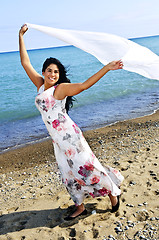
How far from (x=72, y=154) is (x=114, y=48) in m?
1.61

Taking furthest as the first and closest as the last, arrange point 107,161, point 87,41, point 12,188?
1. point 107,161
2. point 12,188
3. point 87,41

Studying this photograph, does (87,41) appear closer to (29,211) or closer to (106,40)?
(106,40)

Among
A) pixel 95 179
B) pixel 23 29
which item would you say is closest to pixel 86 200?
pixel 95 179

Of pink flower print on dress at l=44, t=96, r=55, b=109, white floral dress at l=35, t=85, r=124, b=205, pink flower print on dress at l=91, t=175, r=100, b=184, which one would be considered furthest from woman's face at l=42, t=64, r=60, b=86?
pink flower print on dress at l=91, t=175, r=100, b=184

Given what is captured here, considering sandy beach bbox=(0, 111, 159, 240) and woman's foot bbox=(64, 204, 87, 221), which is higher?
woman's foot bbox=(64, 204, 87, 221)

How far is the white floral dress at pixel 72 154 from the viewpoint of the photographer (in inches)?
144

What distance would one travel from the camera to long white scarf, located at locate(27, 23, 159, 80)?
368 centimetres

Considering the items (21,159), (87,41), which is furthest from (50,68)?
(21,159)

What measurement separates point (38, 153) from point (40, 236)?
14.3 ft

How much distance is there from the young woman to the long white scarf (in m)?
0.50

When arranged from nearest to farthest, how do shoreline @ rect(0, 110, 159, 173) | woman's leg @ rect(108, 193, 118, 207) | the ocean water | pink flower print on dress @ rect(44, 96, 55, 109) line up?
1. pink flower print on dress @ rect(44, 96, 55, 109)
2. woman's leg @ rect(108, 193, 118, 207)
3. shoreline @ rect(0, 110, 159, 173)
4. the ocean water

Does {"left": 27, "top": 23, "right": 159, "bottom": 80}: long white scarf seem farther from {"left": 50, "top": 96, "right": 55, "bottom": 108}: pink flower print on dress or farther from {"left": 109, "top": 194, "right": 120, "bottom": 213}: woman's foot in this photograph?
{"left": 109, "top": 194, "right": 120, "bottom": 213}: woman's foot

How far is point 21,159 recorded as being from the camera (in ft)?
25.9

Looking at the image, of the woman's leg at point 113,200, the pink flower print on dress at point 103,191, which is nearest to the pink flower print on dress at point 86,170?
the pink flower print on dress at point 103,191
